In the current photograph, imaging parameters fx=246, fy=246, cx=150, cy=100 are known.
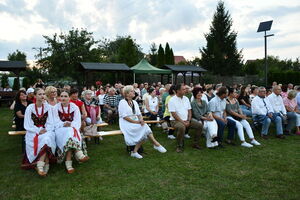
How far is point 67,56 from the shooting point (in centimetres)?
2441

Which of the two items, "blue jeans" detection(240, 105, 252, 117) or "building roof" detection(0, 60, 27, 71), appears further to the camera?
"building roof" detection(0, 60, 27, 71)

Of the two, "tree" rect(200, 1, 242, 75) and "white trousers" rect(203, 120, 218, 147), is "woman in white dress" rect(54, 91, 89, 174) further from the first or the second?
"tree" rect(200, 1, 242, 75)

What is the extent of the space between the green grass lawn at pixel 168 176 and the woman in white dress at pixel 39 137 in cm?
18

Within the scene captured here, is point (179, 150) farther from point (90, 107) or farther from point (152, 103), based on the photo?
point (152, 103)

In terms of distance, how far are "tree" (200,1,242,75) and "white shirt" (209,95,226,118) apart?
3040 cm

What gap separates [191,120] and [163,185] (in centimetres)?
257

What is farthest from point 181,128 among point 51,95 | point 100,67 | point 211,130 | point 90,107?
point 100,67

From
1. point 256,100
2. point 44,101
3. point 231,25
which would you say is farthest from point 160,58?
point 44,101

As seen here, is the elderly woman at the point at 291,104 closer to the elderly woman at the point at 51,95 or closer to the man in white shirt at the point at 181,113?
the man in white shirt at the point at 181,113

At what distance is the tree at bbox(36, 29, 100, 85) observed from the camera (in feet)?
81.1

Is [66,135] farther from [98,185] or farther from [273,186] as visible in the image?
[273,186]

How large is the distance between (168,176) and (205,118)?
228 cm

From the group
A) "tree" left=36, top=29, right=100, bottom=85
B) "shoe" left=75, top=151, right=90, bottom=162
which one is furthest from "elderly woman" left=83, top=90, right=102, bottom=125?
"tree" left=36, top=29, right=100, bottom=85

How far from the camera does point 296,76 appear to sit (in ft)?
77.5
